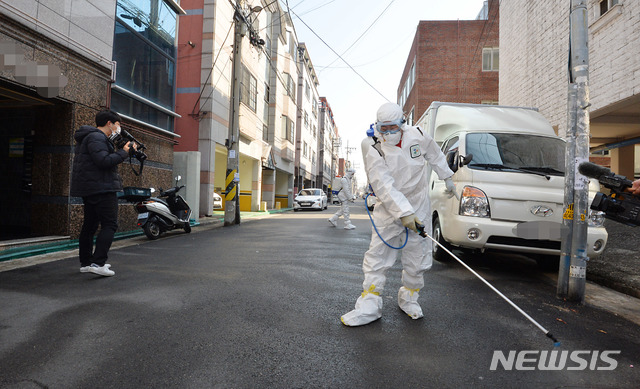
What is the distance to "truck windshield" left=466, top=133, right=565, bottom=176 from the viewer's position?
4684 mm

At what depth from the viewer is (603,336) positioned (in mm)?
2686

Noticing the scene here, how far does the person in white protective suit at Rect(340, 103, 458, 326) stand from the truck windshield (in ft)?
6.71

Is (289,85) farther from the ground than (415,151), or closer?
farther from the ground

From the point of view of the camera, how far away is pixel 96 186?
399 centimetres

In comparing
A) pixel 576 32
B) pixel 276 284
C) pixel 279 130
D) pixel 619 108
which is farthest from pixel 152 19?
pixel 279 130

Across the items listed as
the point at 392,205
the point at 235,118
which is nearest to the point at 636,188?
the point at 392,205

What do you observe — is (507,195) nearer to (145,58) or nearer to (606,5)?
Result: (606,5)

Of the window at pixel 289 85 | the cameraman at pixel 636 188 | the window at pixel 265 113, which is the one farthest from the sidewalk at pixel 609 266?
the window at pixel 289 85

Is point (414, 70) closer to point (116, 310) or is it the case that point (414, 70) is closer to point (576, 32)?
point (576, 32)

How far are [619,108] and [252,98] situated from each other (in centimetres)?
1469

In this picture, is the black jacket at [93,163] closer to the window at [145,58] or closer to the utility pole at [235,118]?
the window at [145,58]

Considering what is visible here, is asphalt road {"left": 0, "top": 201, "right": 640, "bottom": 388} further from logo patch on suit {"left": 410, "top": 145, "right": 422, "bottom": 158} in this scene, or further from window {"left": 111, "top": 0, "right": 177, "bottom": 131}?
window {"left": 111, "top": 0, "right": 177, "bottom": 131}

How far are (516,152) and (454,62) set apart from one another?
23.9 m

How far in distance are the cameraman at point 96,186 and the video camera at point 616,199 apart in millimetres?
4539
